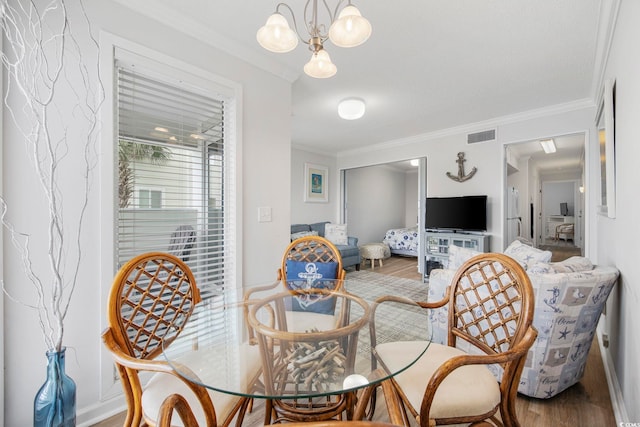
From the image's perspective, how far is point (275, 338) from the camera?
1135 millimetres

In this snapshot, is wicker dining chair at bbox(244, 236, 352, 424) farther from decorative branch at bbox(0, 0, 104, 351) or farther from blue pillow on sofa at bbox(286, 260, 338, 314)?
decorative branch at bbox(0, 0, 104, 351)

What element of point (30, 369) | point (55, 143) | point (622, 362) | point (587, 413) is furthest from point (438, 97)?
point (30, 369)

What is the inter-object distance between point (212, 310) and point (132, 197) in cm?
89

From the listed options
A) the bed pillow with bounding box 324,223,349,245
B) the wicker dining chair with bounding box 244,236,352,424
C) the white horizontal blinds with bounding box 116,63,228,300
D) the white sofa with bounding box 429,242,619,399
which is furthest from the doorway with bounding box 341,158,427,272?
the white horizontal blinds with bounding box 116,63,228,300

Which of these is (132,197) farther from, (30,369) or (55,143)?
(30,369)

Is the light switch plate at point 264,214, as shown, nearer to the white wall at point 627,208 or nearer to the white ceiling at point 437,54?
the white ceiling at point 437,54

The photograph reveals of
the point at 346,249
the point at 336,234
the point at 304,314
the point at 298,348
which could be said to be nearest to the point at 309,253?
the point at 304,314

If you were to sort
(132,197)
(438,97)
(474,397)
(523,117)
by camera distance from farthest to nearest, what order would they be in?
1. (523,117)
2. (438,97)
3. (132,197)
4. (474,397)

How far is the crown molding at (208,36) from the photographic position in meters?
1.75

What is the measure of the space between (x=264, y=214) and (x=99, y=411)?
160 centimetres

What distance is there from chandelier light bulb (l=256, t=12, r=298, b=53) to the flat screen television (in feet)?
12.4

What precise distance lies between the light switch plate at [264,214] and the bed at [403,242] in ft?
15.9

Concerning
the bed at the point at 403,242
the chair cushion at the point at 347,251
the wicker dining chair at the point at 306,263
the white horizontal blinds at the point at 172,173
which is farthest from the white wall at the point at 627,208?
the bed at the point at 403,242

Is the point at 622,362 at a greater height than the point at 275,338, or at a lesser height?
lesser
